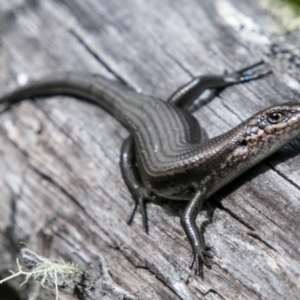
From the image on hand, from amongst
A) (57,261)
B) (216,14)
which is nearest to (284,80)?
(216,14)

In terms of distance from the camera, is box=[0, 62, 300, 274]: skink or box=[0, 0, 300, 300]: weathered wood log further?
box=[0, 62, 300, 274]: skink

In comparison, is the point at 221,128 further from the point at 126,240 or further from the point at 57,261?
the point at 57,261

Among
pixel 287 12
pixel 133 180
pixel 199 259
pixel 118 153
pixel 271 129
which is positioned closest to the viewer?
pixel 199 259

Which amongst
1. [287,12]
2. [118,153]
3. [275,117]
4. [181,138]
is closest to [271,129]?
[275,117]

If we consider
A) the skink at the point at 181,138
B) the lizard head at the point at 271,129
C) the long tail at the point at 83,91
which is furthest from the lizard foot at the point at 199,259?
the long tail at the point at 83,91

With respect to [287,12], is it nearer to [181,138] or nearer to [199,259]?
[181,138]

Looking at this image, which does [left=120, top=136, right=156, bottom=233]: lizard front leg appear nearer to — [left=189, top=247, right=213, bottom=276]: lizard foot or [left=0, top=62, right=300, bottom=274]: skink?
[left=0, top=62, right=300, bottom=274]: skink

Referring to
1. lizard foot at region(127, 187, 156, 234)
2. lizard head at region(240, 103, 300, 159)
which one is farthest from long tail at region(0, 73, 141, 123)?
lizard head at region(240, 103, 300, 159)
